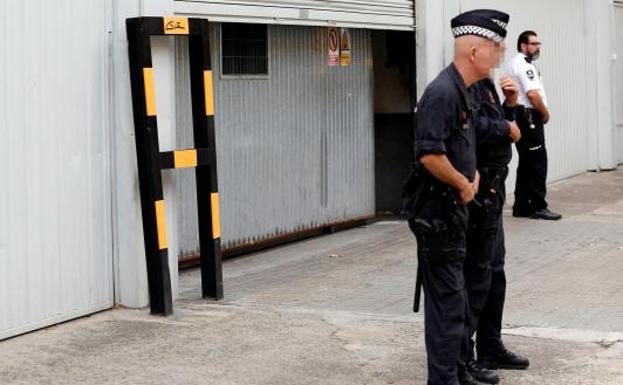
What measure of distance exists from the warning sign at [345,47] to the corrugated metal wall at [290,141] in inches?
3.7

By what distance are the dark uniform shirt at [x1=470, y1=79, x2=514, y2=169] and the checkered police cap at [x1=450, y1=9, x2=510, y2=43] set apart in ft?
1.33

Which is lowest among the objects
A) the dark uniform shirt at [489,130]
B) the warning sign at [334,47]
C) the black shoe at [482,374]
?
the black shoe at [482,374]

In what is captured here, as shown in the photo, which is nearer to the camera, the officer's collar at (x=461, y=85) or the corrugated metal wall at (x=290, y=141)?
the officer's collar at (x=461, y=85)

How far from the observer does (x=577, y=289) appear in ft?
28.2

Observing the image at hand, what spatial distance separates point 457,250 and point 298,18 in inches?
182

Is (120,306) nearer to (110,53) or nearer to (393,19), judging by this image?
(110,53)

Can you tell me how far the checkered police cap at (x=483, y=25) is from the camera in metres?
5.83

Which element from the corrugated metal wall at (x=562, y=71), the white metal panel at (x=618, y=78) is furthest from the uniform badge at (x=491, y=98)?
the white metal panel at (x=618, y=78)

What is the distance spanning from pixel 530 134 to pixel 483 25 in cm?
605

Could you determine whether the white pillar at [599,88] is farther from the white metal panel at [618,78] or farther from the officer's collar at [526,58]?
the officer's collar at [526,58]

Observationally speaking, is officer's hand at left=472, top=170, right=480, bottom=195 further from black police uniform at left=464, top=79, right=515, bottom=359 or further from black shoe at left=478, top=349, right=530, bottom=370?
black shoe at left=478, top=349, right=530, bottom=370

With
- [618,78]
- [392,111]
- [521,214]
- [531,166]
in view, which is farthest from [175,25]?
[618,78]

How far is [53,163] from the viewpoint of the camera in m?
7.41

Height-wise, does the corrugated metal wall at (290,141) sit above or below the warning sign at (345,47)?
below
